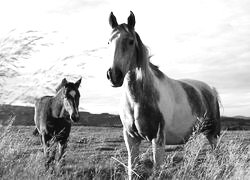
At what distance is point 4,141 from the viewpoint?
539 centimetres

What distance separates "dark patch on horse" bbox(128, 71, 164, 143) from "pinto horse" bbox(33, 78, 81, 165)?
4.25 m

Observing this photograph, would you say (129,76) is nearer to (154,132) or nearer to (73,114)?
(154,132)

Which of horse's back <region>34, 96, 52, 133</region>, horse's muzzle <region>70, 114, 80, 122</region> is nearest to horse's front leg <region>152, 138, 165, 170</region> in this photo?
horse's muzzle <region>70, 114, 80, 122</region>

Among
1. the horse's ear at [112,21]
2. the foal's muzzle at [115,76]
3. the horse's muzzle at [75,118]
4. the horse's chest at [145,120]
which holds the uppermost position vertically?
the horse's ear at [112,21]

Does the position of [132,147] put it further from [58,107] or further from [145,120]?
[58,107]

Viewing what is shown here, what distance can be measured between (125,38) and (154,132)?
1451 mm

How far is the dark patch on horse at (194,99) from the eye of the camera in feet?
22.9

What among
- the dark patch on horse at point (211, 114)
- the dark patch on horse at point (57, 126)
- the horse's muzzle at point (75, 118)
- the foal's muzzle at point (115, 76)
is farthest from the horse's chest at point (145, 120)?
the dark patch on horse at point (57, 126)

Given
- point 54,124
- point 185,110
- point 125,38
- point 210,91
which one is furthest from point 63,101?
point 125,38

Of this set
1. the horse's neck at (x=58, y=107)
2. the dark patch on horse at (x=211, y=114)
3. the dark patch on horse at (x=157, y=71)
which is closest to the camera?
the dark patch on horse at (x=157, y=71)

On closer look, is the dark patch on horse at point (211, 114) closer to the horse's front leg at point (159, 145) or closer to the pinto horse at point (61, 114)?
the horse's front leg at point (159, 145)

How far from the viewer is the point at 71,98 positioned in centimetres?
1018

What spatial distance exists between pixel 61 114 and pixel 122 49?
5.91m

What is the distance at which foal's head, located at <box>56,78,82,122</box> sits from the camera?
32.5 ft
